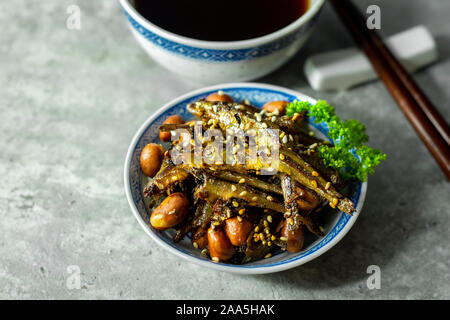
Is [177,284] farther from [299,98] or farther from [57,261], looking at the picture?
[299,98]

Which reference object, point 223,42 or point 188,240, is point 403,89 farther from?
point 188,240

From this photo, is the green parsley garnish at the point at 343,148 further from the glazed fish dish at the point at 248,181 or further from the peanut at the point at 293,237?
the peanut at the point at 293,237

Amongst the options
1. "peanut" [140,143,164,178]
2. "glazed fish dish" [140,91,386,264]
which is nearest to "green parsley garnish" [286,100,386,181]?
"glazed fish dish" [140,91,386,264]

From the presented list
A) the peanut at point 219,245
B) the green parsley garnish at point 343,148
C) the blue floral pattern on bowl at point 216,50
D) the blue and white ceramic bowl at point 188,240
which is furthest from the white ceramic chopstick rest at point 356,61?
the peanut at point 219,245

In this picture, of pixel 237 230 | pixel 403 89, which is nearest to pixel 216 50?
pixel 237 230

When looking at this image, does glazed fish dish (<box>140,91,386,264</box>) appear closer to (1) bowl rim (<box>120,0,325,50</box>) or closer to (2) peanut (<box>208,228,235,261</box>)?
(2) peanut (<box>208,228,235,261</box>)

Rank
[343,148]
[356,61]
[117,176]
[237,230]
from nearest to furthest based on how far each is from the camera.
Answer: [237,230]
[343,148]
[117,176]
[356,61]
